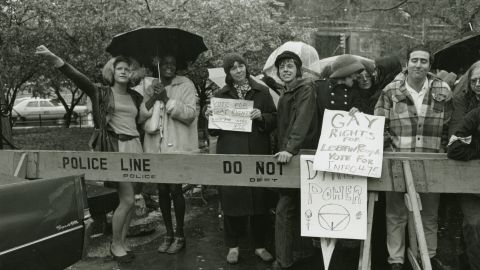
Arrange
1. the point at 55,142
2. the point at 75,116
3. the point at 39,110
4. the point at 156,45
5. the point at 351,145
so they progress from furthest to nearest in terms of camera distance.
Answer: the point at 39,110 < the point at 75,116 < the point at 55,142 < the point at 156,45 < the point at 351,145

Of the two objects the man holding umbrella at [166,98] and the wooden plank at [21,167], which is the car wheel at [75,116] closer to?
the man holding umbrella at [166,98]

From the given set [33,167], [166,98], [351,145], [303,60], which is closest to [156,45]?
[166,98]

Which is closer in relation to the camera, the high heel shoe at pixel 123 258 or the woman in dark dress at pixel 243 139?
the woman in dark dress at pixel 243 139

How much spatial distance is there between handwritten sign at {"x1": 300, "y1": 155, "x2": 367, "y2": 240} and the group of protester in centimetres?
26

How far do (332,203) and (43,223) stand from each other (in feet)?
6.79

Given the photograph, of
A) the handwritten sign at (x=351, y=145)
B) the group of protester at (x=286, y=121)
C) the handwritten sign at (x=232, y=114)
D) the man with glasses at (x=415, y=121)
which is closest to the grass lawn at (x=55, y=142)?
the group of protester at (x=286, y=121)

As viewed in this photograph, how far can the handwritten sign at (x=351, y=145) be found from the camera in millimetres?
3930

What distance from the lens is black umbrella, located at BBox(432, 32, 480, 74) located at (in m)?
5.31

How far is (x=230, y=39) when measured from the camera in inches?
520

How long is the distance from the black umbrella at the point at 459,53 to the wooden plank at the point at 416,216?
204 centimetres

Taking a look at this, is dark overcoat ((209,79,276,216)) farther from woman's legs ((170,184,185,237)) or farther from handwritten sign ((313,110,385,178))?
handwritten sign ((313,110,385,178))

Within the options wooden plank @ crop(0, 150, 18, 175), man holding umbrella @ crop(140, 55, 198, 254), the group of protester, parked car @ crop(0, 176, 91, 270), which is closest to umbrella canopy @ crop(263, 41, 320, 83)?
the group of protester

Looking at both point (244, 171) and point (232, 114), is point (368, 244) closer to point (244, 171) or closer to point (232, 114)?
point (244, 171)

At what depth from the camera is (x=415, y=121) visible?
4402 mm
